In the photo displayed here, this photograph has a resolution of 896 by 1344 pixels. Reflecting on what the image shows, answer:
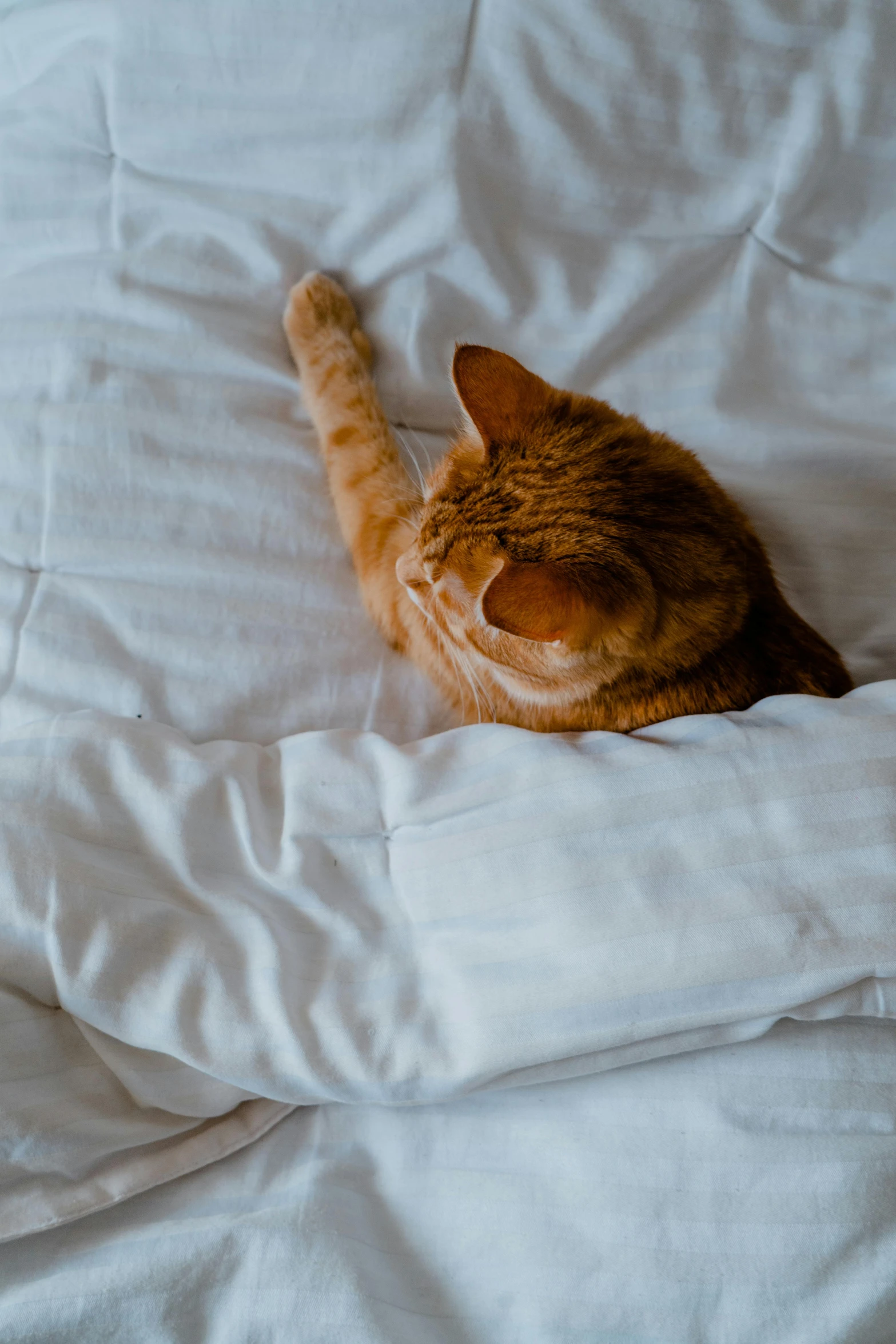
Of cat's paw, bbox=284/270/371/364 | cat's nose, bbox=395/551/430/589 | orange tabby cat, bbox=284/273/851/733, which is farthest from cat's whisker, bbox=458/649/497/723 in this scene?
cat's paw, bbox=284/270/371/364

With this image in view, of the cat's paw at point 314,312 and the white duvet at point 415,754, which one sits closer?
the white duvet at point 415,754

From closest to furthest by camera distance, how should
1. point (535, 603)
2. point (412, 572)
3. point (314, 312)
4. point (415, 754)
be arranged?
point (535, 603)
point (415, 754)
point (412, 572)
point (314, 312)

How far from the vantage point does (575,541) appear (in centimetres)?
95

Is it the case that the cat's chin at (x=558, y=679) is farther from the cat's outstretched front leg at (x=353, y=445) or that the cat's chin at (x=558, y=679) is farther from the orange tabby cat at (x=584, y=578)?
the cat's outstretched front leg at (x=353, y=445)

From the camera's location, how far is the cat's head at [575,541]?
→ 3.05ft

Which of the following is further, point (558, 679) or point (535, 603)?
point (558, 679)

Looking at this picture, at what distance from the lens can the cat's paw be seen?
1216 millimetres

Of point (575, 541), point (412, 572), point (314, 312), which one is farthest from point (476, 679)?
point (314, 312)

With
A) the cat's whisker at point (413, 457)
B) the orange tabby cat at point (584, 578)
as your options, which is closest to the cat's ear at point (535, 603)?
the orange tabby cat at point (584, 578)

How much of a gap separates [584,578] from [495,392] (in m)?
0.29

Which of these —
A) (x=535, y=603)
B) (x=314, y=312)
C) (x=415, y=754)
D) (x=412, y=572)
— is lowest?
(x=415, y=754)

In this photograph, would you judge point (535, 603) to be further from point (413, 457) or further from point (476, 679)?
point (413, 457)

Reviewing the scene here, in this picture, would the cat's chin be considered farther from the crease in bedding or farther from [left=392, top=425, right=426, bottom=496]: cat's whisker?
[left=392, top=425, right=426, bottom=496]: cat's whisker

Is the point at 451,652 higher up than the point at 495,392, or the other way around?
the point at 495,392
